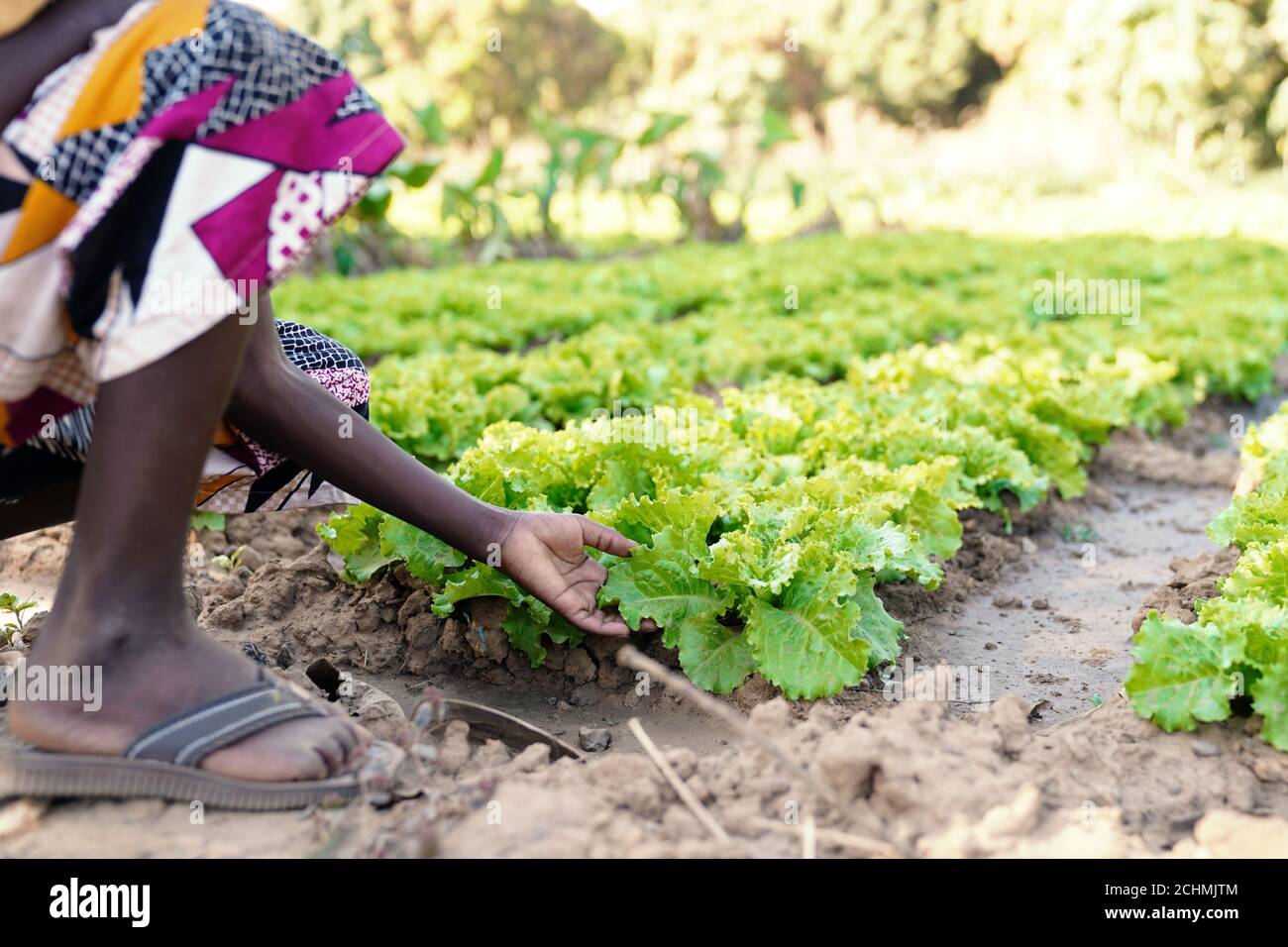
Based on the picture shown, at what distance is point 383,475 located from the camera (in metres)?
2.49

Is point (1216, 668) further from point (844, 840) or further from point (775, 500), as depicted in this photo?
point (775, 500)

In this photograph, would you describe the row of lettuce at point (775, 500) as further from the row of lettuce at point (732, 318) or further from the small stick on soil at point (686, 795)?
the row of lettuce at point (732, 318)

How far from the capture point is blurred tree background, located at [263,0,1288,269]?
16.0m

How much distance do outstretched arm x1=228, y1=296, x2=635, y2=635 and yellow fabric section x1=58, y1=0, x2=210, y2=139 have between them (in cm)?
52

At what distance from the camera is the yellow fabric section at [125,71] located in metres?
1.88

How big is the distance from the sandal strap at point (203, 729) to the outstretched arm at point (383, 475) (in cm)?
61

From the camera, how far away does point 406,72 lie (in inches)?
1270

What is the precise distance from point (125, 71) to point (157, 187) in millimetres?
211

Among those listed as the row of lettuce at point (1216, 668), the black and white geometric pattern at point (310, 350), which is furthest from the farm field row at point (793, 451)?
the row of lettuce at point (1216, 668)

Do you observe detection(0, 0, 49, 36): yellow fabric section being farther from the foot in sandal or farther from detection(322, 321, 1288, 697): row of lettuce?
detection(322, 321, 1288, 697): row of lettuce

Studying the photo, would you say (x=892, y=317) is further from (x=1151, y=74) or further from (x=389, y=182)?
(x=1151, y=74)

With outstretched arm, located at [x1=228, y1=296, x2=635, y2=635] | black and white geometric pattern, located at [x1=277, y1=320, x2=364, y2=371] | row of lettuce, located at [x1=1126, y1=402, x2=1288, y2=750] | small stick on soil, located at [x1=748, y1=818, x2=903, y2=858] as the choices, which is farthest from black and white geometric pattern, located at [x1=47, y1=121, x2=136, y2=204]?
row of lettuce, located at [x1=1126, y1=402, x2=1288, y2=750]
